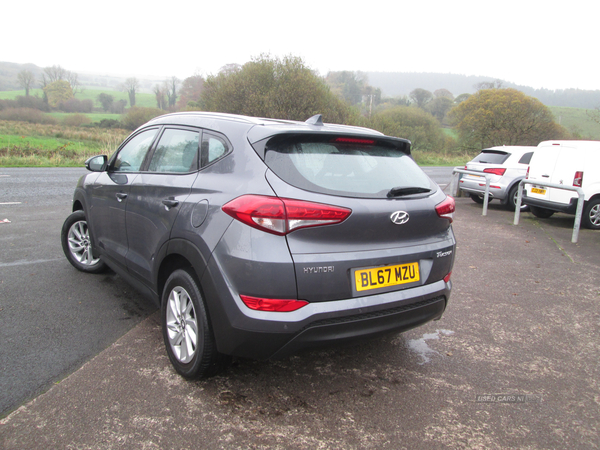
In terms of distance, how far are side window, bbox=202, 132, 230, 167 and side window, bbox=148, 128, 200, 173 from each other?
85 millimetres

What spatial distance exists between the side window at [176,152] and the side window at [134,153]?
0.25m

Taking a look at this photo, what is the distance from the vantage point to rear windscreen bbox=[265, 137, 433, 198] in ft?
8.26

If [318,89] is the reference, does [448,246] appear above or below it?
below

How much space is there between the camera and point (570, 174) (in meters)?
8.68

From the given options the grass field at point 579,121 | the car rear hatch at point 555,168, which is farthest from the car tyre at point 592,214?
the grass field at point 579,121

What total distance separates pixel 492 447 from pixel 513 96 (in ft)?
166

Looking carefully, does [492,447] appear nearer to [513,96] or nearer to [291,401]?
[291,401]

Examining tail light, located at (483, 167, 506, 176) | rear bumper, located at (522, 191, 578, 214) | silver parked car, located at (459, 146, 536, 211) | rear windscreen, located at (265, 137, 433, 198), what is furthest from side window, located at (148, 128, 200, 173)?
tail light, located at (483, 167, 506, 176)

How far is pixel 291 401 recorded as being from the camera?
2695mm

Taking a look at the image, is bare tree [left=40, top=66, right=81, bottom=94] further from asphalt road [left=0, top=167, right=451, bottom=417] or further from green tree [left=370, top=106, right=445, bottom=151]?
asphalt road [left=0, top=167, right=451, bottom=417]

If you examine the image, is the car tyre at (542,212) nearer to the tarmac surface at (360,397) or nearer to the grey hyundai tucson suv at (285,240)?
the tarmac surface at (360,397)

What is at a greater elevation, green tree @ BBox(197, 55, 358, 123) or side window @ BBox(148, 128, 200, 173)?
green tree @ BBox(197, 55, 358, 123)

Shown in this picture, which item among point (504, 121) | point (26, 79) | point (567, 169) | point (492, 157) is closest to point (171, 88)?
point (26, 79)

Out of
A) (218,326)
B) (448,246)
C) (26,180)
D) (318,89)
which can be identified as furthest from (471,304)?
(318,89)
